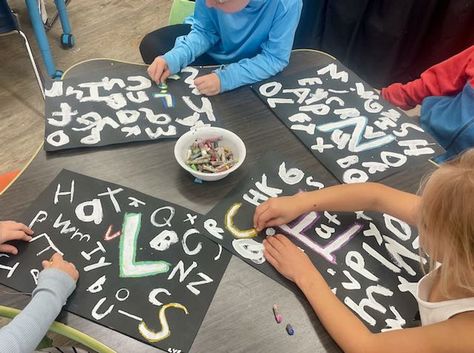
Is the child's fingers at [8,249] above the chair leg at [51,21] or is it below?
above

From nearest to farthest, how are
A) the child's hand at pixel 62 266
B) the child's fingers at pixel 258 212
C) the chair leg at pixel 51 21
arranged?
the child's hand at pixel 62 266 < the child's fingers at pixel 258 212 < the chair leg at pixel 51 21

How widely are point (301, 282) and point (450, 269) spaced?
0.21 meters

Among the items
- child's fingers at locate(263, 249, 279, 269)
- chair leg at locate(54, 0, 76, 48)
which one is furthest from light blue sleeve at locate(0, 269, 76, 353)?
chair leg at locate(54, 0, 76, 48)

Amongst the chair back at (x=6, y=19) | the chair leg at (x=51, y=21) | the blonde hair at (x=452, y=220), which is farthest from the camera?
the chair leg at (x=51, y=21)

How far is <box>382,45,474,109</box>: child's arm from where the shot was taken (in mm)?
1236

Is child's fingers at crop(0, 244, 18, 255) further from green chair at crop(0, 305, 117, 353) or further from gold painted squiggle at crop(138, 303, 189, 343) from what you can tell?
gold painted squiggle at crop(138, 303, 189, 343)

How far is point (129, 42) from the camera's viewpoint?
234 cm

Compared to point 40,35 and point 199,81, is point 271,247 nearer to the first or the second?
point 199,81

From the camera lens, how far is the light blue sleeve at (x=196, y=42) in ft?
3.62

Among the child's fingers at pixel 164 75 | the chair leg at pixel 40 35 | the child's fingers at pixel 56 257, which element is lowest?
the chair leg at pixel 40 35

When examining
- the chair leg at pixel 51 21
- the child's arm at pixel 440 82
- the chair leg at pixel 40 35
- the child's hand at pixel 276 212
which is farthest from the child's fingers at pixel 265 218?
the chair leg at pixel 51 21

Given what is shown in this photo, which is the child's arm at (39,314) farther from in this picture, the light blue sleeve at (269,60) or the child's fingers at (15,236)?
the light blue sleeve at (269,60)

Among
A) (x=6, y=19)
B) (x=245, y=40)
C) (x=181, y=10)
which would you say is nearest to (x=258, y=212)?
(x=245, y=40)

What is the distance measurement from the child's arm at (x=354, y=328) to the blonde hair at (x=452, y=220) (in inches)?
2.5
